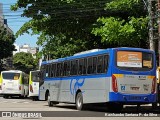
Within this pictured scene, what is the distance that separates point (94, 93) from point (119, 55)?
224 centimetres

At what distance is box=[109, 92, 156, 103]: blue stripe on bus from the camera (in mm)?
18125

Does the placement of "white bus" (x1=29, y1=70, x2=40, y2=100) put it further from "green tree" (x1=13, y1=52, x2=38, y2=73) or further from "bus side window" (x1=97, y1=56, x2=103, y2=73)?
"green tree" (x1=13, y1=52, x2=38, y2=73)

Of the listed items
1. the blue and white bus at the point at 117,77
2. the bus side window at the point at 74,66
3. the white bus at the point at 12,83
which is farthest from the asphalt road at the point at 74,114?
the white bus at the point at 12,83

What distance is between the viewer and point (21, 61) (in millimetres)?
105250

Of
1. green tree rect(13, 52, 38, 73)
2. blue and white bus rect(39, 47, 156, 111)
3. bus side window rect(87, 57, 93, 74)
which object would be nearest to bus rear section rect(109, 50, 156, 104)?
blue and white bus rect(39, 47, 156, 111)

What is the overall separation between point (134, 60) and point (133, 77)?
0.75 meters

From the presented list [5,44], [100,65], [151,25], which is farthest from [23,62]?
[100,65]

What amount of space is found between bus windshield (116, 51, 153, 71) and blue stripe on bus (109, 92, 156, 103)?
1.14 m

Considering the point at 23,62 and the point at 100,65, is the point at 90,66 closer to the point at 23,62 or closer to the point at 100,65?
the point at 100,65

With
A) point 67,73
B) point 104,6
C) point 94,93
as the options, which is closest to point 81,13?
point 104,6

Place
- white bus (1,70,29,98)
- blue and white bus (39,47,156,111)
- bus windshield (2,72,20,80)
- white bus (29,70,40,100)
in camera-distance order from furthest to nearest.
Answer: bus windshield (2,72,20,80) < white bus (1,70,29,98) < white bus (29,70,40,100) < blue and white bus (39,47,156,111)

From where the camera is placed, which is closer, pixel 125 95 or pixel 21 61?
pixel 125 95

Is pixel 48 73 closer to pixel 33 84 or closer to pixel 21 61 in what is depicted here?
pixel 33 84

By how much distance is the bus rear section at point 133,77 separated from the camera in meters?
18.2
